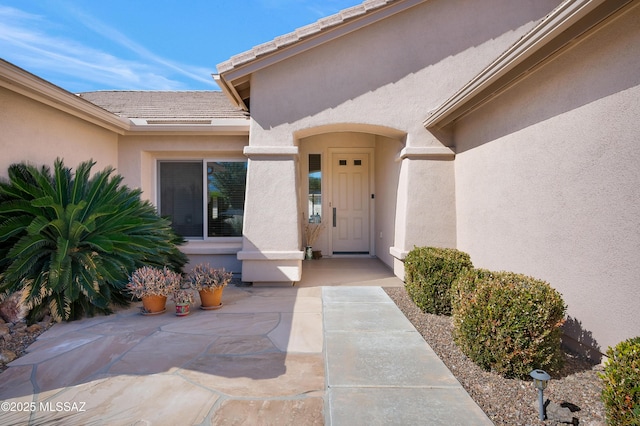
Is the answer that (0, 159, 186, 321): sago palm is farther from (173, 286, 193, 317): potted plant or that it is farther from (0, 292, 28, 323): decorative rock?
(173, 286, 193, 317): potted plant

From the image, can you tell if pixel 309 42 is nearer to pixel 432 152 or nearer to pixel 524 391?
pixel 432 152

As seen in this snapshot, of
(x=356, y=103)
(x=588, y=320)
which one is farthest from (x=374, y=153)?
(x=588, y=320)

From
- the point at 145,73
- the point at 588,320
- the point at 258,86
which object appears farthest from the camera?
the point at 145,73

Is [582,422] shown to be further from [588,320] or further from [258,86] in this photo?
[258,86]

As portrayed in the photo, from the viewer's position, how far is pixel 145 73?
1337 cm

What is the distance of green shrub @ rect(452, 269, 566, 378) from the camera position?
9.51 feet

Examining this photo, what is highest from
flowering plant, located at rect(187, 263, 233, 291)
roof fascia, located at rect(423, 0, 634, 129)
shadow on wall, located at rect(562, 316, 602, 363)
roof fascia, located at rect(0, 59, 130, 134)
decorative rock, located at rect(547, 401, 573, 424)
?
roof fascia, located at rect(0, 59, 130, 134)

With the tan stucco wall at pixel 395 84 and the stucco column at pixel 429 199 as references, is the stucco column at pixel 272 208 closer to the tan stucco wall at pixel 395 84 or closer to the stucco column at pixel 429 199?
the tan stucco wall at pixel 395 84

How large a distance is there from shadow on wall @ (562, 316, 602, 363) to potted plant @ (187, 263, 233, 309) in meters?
4.27

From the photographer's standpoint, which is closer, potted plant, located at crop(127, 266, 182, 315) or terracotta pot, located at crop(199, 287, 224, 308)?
potted plant, located at crop(127, 266, 182, 315)

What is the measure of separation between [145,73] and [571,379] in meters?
15.2

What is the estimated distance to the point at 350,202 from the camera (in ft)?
33.3

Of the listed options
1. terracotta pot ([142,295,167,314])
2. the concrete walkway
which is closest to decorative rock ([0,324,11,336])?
the concrete walkway

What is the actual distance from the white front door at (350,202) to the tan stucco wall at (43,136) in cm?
575
